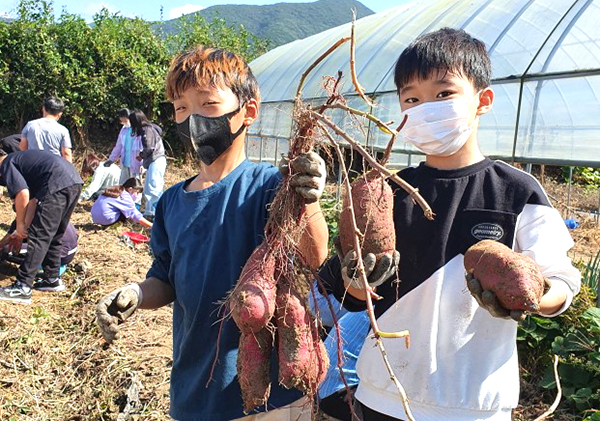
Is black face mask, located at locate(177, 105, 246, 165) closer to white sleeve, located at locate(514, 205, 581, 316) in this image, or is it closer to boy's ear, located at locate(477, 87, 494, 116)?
boy's ear, located at locate(477, 87, 494, 116)

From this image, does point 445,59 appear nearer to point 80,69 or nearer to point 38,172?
point 38,172

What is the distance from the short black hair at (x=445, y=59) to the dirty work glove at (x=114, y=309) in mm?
951

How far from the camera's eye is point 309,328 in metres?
1.47

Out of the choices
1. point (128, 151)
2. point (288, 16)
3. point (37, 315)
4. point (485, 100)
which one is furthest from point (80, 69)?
point (288, 16)

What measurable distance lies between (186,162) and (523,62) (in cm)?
1082

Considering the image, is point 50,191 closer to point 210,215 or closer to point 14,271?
point 14,271

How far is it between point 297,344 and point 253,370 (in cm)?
13

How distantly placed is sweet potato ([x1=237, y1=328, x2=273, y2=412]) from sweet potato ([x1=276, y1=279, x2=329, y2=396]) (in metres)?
0.05

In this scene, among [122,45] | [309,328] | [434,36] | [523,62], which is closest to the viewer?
[309,328]

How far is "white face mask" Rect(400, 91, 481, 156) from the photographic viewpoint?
154cm

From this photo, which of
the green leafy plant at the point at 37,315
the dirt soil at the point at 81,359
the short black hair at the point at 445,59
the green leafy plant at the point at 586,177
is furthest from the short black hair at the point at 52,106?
the green leafy plant at the point at 586,177

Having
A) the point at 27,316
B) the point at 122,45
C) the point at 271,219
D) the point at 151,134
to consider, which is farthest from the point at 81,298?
the point at 122,45

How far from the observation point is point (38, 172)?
5023mm

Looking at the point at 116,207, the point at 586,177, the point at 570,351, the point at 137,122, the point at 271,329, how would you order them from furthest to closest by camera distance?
1. the point at 586,177
2. the point at 137,122
3. the point at 116,207
4. the point at 570,351
5. the point at 271,329
